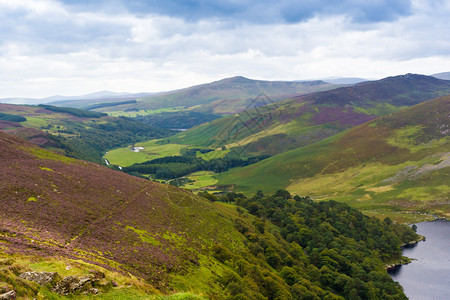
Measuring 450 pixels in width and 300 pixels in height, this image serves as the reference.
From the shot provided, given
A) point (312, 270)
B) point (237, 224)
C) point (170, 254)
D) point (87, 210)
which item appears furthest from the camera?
point (237, 224)

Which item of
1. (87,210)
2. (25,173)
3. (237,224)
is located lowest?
(237,224)

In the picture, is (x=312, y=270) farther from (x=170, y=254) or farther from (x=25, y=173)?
(x=25, y=173)

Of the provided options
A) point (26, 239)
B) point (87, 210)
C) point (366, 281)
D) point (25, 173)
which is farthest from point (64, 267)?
point (366, 281)

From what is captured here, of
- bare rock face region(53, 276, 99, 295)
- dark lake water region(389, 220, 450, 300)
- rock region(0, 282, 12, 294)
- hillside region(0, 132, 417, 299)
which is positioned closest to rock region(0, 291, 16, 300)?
rock region(0, 282, 12, 294)

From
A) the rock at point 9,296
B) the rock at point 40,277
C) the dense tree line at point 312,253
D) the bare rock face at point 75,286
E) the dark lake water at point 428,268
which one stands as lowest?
the dark lake water at point 428,268

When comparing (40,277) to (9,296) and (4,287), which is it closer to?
(4,287)

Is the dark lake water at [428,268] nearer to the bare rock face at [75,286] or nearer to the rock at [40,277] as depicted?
the bare rock face at [75,286]

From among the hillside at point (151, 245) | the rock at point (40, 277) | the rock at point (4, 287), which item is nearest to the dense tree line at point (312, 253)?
the hillside at point (151, 245)
